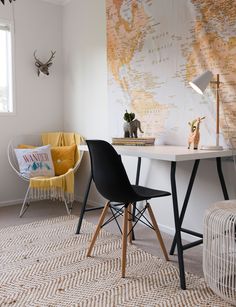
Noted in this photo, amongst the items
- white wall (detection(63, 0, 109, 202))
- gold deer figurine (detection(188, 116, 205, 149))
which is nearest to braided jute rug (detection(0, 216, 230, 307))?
gold deer figurine (detection(188, 116, 205, 149))

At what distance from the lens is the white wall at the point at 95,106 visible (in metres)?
2.67

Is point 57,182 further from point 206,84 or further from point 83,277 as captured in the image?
point 206,84

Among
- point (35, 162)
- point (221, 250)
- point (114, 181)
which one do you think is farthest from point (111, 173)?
point (35, 162)

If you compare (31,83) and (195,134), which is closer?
(195,134)

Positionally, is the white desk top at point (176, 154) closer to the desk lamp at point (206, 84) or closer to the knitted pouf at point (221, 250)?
the desk lamp at point (206, 84)

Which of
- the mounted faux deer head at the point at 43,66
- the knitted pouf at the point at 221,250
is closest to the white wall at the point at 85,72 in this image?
the mounted faux deer head at the point at 43,66

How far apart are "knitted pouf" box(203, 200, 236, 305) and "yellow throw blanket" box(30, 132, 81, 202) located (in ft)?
6.45

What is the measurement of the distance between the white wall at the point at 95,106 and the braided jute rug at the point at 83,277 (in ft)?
1.95

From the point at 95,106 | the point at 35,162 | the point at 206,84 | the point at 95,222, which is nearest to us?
the point at 206,84

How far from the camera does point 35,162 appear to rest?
3662 millimetres

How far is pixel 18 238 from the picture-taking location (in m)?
2.78

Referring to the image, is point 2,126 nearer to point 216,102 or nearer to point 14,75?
point 14,75

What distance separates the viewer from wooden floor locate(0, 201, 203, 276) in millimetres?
2373

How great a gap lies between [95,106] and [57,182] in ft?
3.09
